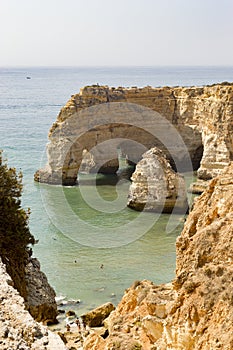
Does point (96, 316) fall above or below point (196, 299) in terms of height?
below

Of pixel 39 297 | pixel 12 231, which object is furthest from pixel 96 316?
pixel 12 231

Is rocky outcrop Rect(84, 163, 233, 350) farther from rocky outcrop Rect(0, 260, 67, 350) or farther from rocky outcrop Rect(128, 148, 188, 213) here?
rocky outcrop Rect(128, 148, 188, 213)

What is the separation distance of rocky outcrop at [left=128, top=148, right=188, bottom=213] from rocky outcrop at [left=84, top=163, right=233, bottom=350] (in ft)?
67.5

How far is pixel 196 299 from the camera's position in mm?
6746

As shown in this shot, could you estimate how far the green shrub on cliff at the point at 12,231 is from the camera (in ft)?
50.2

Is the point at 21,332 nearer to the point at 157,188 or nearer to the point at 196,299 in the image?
the point at 196,299

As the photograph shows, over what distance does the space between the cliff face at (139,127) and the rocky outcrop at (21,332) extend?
1141 inches

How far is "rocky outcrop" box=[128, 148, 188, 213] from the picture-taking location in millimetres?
30391

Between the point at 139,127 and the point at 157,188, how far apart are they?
12.2 meters

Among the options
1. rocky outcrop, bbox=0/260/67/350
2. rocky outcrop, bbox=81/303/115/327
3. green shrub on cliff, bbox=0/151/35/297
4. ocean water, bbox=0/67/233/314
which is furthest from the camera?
ocean water, bbox=0/67/233/314

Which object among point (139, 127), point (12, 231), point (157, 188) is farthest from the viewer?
point (139, 127)

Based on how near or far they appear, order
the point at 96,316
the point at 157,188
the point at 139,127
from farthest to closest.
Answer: the point at 139,127 → the point at 157,188 → the point at 96,316

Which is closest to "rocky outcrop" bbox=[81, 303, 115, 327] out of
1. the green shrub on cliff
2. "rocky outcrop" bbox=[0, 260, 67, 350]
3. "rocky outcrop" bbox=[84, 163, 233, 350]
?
the green shrub on cliff

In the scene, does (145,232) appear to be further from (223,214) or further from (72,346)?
(223,214)
